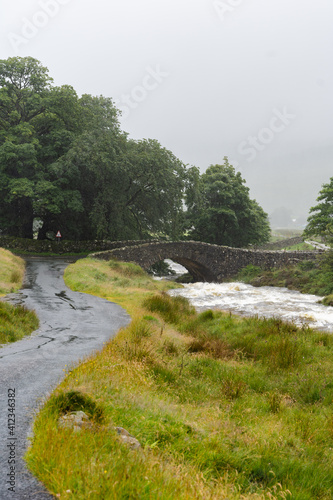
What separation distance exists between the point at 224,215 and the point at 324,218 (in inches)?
623

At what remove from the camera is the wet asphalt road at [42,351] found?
11.5 feet

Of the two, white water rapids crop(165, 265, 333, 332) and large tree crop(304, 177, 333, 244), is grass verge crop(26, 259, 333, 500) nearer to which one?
white water rapids crop(165, 265, 333, 332)

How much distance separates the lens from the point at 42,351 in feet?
25.8

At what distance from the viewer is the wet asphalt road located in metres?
3.50

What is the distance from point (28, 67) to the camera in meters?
35.6

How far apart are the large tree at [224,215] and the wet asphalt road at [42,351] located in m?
29.4

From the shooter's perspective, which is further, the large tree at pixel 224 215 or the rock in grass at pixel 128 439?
the large tree at pixel 224 215

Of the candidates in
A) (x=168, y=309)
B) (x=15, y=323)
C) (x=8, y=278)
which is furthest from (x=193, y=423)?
(x=8, y=278)

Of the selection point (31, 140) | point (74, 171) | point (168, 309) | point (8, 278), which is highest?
point (31, 140)

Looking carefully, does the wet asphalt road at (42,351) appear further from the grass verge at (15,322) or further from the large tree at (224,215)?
the large tree at (224,215)

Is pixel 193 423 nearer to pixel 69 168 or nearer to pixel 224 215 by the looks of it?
pixel 69 168

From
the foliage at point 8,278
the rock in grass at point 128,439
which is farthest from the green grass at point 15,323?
the rock in grass at point 128,439

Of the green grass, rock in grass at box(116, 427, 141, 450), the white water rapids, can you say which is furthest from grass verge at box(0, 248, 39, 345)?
the white water rapids

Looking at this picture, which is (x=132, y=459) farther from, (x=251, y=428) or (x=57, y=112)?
(x=57, y=112)
